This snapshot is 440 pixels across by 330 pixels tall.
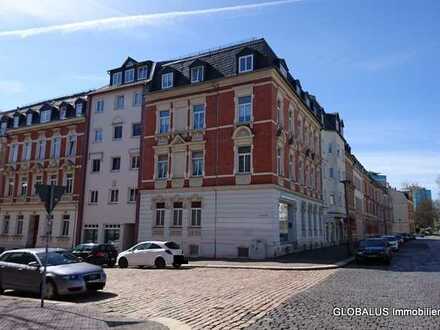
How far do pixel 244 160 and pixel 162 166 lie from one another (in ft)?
24.9

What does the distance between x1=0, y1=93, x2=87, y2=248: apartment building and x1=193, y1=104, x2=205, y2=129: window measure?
13.0m

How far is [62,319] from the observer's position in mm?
8164

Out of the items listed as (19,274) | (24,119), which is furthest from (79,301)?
(24,119)

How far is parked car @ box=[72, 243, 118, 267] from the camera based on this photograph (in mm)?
22875

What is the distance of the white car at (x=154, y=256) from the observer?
2127 cm

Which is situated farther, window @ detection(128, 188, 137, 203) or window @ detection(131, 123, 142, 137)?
window @ detection(131, 123, 142, 137)

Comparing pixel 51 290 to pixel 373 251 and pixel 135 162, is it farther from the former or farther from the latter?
pixel 135 162

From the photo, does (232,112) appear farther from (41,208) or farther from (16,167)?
(16,167)

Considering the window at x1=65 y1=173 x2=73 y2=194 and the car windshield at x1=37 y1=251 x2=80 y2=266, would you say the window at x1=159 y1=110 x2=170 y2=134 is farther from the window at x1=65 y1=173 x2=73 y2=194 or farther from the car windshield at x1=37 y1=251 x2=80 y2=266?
the car windshield at x1=37 y1=251 x2=80 y2=266

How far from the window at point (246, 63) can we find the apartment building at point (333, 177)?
65.0 ft

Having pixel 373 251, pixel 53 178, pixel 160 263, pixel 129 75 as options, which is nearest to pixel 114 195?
pixel 53 178

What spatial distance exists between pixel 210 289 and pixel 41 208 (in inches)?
1250

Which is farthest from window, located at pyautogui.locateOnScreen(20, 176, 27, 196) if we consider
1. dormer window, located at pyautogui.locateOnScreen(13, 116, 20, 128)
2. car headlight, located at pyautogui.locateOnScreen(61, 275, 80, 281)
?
car headlight, located at pyautogui.locateOnScreen(61, 275, 80, 281)

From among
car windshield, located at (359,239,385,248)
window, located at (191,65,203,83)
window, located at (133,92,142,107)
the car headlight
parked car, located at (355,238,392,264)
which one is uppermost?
window, located at (191,65,203,83)
